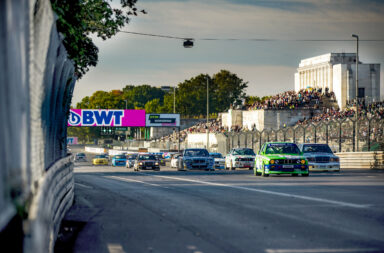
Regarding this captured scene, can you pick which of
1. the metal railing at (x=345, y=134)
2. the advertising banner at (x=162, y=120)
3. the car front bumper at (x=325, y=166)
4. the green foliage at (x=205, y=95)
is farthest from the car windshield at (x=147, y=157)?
the green foliage at (x=205, y=95)

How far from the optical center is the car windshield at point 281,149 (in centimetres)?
2775

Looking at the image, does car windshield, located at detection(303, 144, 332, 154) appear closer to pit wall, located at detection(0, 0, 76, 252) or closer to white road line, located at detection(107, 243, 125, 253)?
white road line, located at detection(107, 243, 125, 253)

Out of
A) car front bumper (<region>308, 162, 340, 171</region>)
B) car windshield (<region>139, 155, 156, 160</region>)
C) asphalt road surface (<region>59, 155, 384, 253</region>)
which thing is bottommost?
asphalt road surface (<region>59, 155, 384, 253</region>)

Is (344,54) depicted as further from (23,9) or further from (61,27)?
(23,9)

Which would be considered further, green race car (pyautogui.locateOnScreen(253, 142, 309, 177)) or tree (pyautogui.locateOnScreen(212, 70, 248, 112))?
tree (pyautogui.locateOnScreen(212, 70, 248, 112))

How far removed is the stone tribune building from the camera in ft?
268

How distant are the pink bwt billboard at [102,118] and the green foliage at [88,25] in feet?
227

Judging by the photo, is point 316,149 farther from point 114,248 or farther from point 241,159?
point 114,248

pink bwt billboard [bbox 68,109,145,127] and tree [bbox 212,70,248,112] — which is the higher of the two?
tree [bbox 212,70,248,112]

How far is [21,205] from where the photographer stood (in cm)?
435

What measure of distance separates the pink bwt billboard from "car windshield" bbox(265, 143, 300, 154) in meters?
67.3

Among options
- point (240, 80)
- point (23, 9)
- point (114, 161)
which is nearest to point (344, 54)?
point (114, 161)

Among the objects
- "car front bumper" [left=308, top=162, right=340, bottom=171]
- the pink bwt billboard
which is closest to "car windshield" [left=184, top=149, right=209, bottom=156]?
"car front bumper" [left=308, top=162, right=340, bottom=171]

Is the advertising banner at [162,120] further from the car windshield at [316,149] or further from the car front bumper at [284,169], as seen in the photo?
the car front bumper at [284,169]
